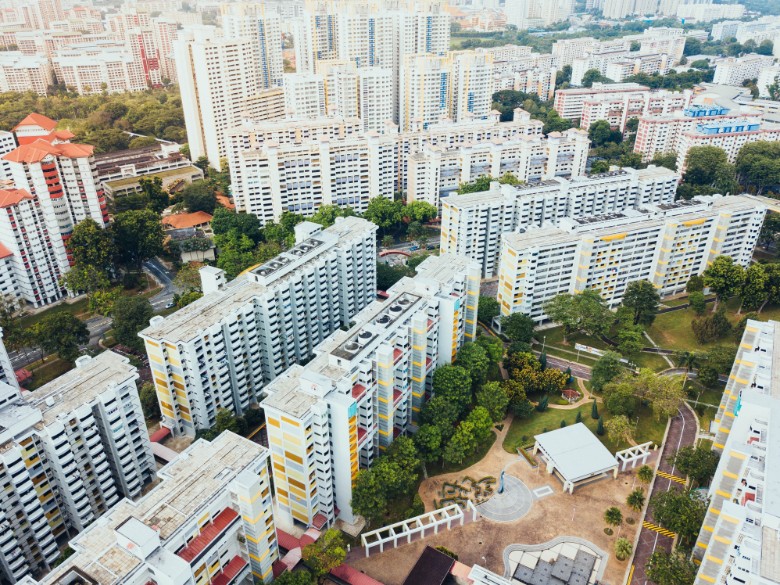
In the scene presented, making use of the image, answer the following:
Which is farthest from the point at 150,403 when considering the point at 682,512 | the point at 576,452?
the point at 682,512

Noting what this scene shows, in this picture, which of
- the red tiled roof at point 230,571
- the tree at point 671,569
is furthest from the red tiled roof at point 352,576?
the tree at point 671,569

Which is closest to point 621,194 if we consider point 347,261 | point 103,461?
point 347,261

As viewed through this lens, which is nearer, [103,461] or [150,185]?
[103,461]

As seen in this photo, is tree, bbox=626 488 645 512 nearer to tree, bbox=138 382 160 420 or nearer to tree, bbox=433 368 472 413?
tree, bbox=433 368 472 413

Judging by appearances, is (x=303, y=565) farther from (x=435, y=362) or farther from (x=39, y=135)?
(x=39, y=135)

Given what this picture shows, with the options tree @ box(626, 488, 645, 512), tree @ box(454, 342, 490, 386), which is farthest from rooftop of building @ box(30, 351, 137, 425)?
tree @ box(626, 488, 645, 512)

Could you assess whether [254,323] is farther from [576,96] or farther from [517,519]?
[576,96]
